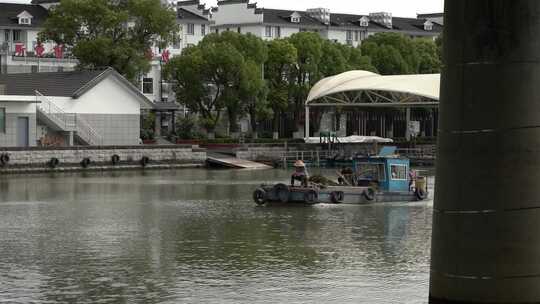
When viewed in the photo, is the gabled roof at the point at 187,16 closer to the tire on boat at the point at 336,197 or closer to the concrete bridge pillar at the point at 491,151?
the tire on boat at the point at 336,197

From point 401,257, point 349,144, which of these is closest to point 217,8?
point 349,144

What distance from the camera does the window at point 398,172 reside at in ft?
131

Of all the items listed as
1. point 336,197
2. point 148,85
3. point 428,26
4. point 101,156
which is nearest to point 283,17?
point 428,26

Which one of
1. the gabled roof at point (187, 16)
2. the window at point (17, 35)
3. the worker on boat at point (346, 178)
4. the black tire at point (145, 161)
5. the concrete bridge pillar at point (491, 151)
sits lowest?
the black tire at point (145, 161)

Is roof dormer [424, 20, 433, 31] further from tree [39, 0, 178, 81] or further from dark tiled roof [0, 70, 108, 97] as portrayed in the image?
dark tiled roof [0, 70, 108, 97]

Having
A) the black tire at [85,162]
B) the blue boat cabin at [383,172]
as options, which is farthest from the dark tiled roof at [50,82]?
the blue boat cabin at [383,172]

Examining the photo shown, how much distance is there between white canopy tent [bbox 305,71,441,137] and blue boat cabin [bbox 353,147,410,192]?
27.9m

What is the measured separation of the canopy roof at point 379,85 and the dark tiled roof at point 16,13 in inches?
1266

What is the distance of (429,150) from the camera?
252 ft

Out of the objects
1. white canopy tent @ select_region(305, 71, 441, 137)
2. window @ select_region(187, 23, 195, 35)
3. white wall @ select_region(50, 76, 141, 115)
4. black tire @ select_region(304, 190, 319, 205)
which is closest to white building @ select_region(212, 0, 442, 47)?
window @ select_region(187, 23, 195, 35)

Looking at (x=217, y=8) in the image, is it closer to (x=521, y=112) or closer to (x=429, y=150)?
(x=429, y=150)

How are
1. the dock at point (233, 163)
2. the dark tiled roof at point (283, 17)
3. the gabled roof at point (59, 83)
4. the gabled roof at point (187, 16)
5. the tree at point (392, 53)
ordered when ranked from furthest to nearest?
the dark tiled roof at point (283, 17)
the gabled roof at point (187, 16)
the tree at point (392, 53)
the dock at point (233, 163)
the gabled roof at point (59, 83)

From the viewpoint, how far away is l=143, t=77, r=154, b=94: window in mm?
97375

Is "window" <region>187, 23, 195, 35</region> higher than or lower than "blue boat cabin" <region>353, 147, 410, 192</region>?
higher
